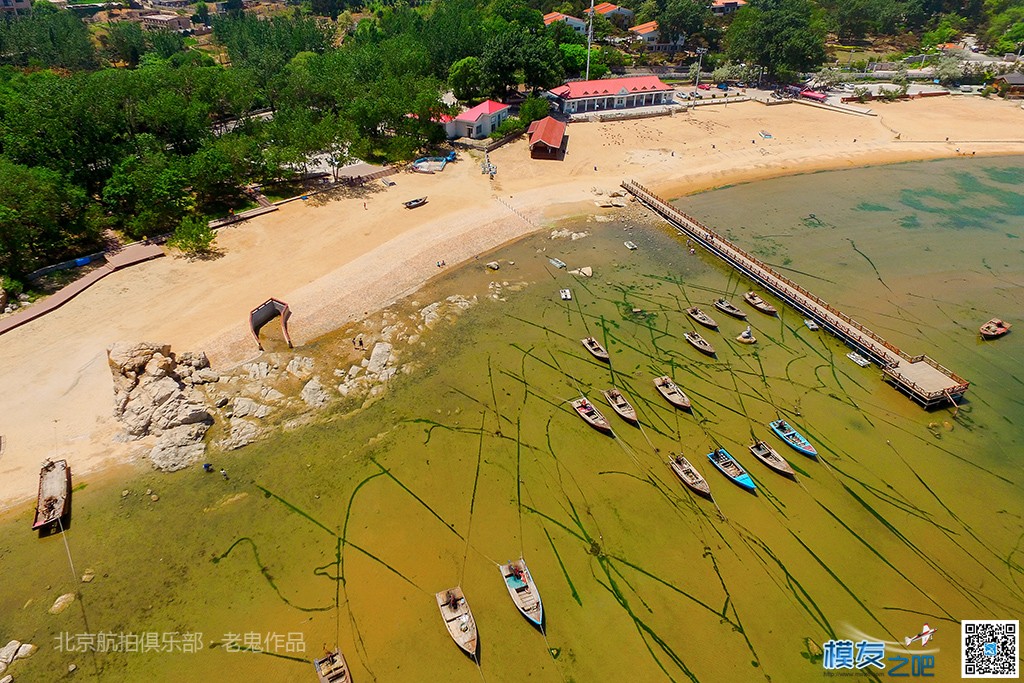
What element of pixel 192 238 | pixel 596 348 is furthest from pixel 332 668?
pixel 192 238

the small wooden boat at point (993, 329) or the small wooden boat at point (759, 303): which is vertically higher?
the small wooden boat at point (759, 303)

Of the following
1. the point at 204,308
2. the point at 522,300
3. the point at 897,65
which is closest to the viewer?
the point at 204,308

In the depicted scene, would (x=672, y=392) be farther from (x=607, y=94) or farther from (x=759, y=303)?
(x=607, y=94)

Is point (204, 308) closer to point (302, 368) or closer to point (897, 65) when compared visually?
point (302, 368)

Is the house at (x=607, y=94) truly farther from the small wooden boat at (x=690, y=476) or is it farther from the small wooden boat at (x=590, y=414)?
the small wooden boat at (x=690, y=476)

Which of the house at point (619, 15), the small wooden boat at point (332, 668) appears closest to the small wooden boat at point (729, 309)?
the small wooden boat at point (332, 668)

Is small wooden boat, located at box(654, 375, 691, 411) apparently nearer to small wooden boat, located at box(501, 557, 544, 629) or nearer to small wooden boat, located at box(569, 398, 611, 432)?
small wooden boat, located at box(569, 398, 611, 432)

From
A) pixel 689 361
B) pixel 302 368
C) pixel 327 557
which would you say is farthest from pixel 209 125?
pixel 689 361
